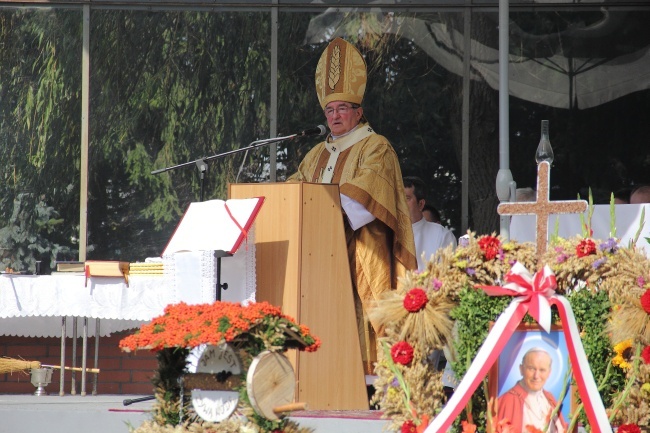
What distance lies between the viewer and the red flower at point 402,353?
5.28 meters

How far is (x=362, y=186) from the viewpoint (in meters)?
7.78

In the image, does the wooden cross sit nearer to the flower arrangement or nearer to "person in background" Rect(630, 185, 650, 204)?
the flower arrangement

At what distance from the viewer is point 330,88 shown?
27.6 ft

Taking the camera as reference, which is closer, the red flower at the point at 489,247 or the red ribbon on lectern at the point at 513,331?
the red ribbon on lectern at the point at 513,331

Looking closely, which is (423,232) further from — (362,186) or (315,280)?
(315,280)

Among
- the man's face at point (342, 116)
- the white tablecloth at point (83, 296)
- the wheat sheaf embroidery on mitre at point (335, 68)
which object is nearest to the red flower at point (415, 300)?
the man's face at point (342, 116)

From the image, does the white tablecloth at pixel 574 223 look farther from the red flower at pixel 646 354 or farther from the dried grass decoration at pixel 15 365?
the dried grass decoration at pixel 15 365

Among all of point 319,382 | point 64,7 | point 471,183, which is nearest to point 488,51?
point 471,183

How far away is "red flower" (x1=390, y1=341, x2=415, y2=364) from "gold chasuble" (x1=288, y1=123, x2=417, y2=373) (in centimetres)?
238

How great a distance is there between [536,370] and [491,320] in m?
0.29

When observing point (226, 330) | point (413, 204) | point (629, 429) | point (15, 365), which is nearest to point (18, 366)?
point (15, 365)

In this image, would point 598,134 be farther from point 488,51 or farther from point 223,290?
point 223,290

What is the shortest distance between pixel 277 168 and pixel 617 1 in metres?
3.32

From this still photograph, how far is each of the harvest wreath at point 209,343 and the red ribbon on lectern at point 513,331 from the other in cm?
64
